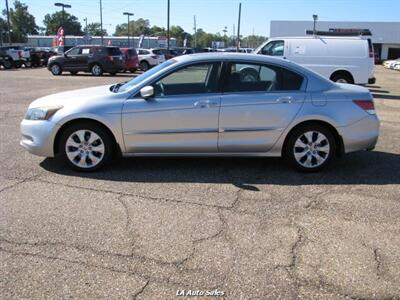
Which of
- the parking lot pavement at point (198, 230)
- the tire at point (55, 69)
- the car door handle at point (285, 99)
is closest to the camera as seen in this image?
the parking lot pavement at point (198, 230)

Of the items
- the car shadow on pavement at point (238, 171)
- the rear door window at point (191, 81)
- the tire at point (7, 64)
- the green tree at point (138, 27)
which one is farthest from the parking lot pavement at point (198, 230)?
the green tree at point (138, 27)

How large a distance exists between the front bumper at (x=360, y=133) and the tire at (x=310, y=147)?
180 millimetres

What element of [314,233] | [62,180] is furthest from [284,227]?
[62,180]

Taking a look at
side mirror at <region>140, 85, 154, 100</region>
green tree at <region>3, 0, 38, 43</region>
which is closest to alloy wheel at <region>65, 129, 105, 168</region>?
side mirror at <region>140, 85, 154, 100</region>

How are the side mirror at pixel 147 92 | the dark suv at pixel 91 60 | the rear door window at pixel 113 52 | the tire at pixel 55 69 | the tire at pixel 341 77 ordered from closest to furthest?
the side mirror at pixel 147 92 → the tire at pixel 341 77 → the dark suv at pixel 91 60 → the rear door window at pixel 113 52 → the tire at pixel 55 69

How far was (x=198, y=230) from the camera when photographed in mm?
4293

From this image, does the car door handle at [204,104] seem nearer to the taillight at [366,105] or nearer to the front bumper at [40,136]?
the front bumper at [40,136]

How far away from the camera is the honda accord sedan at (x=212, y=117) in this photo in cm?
588

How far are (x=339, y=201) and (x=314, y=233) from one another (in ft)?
3.37

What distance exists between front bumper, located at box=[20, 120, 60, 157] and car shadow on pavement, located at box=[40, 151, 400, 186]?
0.33 meters

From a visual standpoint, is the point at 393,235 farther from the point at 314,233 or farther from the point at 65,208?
the point at 65,208

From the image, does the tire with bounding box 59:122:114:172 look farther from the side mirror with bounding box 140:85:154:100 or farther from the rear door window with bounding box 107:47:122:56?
the rear door window with bounding box 107:47:122:56

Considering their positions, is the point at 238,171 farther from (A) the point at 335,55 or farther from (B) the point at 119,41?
(B) the point at 119,41

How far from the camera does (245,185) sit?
564 centimetres
